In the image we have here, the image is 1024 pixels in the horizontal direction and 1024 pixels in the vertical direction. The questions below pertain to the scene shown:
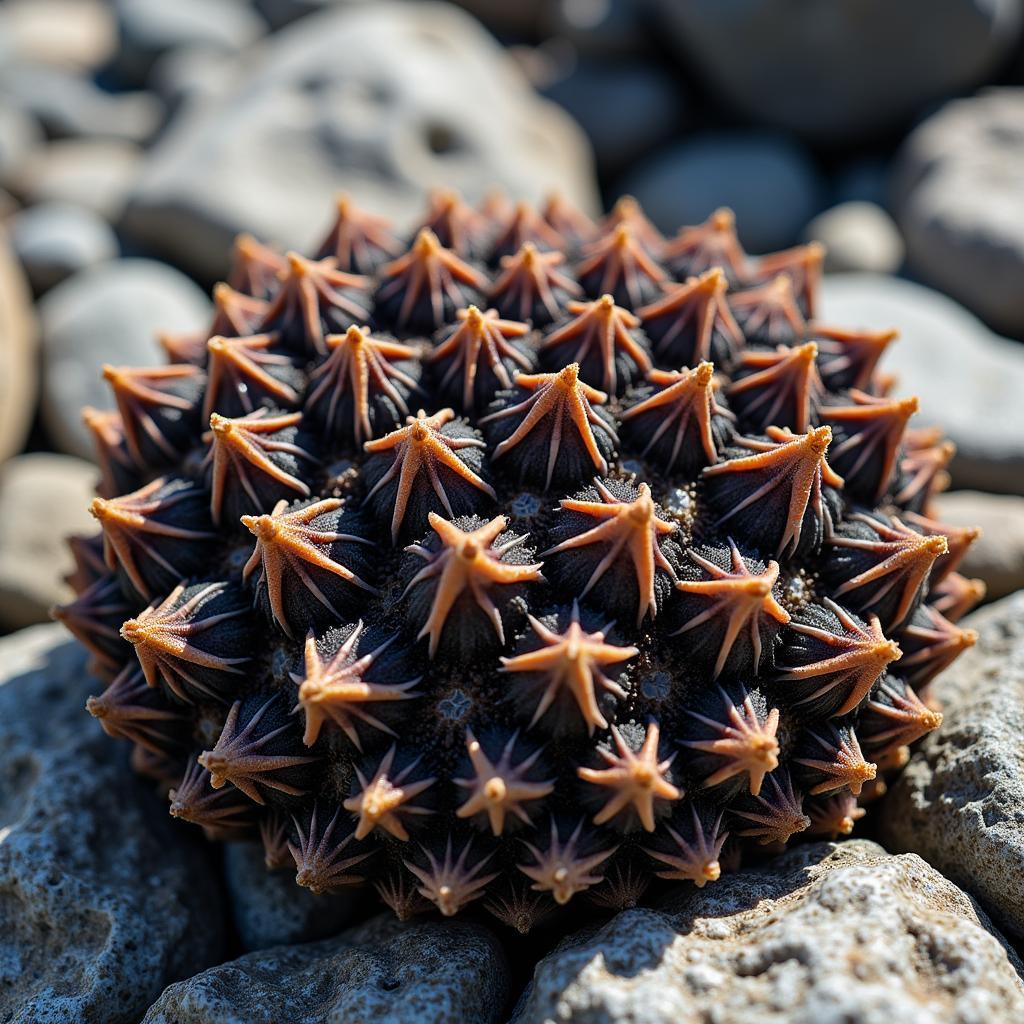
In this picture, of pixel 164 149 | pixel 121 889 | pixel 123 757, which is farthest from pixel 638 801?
pixel 164 149

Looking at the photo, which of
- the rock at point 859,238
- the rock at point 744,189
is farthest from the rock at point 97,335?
the rock at point 859,238

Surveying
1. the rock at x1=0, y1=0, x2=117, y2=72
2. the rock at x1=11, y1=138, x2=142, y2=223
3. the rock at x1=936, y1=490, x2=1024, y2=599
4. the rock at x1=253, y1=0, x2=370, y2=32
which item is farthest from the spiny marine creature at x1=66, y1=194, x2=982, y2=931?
the rock at x1=0, y1=0, x2=117, y2=72

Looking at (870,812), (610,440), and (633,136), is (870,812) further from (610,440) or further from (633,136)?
(633,136)

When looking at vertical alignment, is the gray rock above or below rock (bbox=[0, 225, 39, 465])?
above

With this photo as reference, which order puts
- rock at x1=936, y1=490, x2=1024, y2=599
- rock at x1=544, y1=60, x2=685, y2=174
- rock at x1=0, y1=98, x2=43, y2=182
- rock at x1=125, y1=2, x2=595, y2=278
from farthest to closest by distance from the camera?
1. rock at x1=544, y1=60, x2=685, y2=174
2. rock at x1=0, y1=98, x2=43, y2=182
3. rock at x1=125, y1=2, x2=595, y2=278
4. rock at x1=936, y1=490, x2=1024, y2=599

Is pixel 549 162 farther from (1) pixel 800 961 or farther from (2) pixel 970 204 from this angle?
(1) pixel 800 961

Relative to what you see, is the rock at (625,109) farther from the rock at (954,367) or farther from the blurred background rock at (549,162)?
the rock at (954,367)

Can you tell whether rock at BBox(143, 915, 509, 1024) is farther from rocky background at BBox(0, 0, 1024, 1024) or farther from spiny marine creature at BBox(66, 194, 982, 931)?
spiny marine creature at BBox(66, 194, 982, 931)
